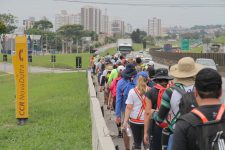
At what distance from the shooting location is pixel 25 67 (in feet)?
49.5

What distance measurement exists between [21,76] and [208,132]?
1220 centimetres

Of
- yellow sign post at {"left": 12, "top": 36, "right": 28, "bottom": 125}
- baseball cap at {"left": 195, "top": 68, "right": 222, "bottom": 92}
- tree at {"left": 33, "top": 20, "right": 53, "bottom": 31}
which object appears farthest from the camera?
tree at {"left": 33, "top": 20, "right": 53, "bottom": 31}

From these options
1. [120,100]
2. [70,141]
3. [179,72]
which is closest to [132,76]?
[120,100]

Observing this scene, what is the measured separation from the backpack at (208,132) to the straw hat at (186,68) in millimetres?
2271

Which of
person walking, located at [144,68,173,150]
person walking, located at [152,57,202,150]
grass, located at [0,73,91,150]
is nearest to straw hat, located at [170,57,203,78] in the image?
person walking, located at [152,57,202,150]

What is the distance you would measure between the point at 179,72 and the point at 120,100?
14.0ft

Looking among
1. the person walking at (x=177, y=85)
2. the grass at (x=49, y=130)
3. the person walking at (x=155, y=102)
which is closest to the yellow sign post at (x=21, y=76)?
the grass at (x=49, y=130)

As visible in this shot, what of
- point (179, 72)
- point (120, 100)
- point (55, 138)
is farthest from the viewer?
point (55, 138)

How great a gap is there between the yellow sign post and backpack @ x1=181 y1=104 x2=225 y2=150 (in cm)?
1192

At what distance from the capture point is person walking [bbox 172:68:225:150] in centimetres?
337

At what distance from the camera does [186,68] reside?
225 inches

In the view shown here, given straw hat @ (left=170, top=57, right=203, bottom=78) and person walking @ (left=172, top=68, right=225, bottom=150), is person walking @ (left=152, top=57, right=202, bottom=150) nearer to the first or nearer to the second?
straw hat @ (left=170, top=57, right=203, bottom=78)

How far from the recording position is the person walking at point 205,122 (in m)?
3.37

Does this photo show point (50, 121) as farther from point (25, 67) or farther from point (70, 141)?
point (70, 141)
